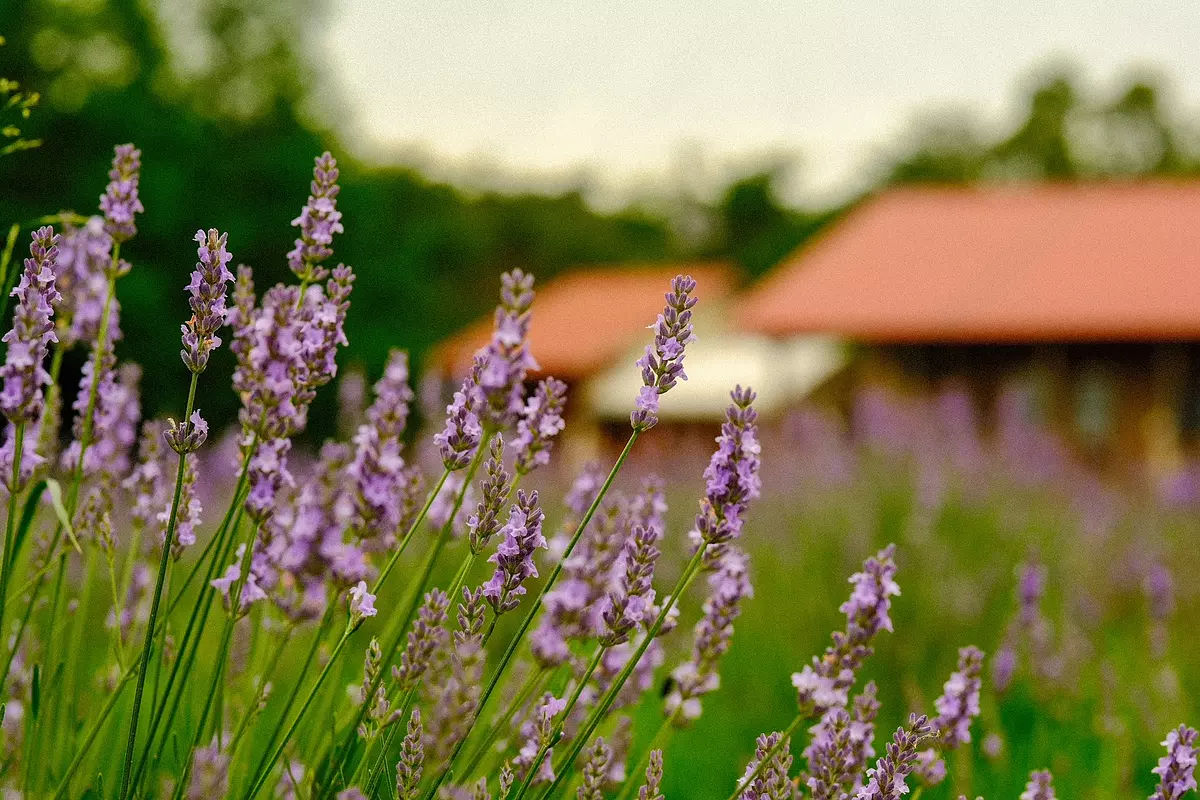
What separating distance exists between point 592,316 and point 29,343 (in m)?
31.1

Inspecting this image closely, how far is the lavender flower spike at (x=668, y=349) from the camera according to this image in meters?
1.55

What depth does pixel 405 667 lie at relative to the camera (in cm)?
148

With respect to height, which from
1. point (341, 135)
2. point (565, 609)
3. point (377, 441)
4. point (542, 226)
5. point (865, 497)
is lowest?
point (565, 609)

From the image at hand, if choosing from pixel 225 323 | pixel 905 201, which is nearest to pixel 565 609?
pixel 225 323

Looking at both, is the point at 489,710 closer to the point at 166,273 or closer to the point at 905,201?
the point at 166,273

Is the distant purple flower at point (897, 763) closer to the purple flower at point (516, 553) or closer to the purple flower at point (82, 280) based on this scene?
the purple flower at point (516, 553)

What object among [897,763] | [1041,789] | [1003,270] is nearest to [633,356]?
[1003,270]

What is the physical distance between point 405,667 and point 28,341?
26.0 inches

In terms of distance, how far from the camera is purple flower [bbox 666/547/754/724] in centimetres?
182

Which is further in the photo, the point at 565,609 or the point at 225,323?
the point at 225,323

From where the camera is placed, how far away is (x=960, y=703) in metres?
1.92

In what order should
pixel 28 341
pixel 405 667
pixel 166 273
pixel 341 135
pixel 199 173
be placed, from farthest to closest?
1. pixel 341 135
2. pixel 199 173
3. pixel 166 273
4. pixel 28 341
5. pixel 405 667

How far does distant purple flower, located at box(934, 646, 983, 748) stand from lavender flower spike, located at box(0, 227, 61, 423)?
137 cm

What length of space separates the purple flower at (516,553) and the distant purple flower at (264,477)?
0.31 m
